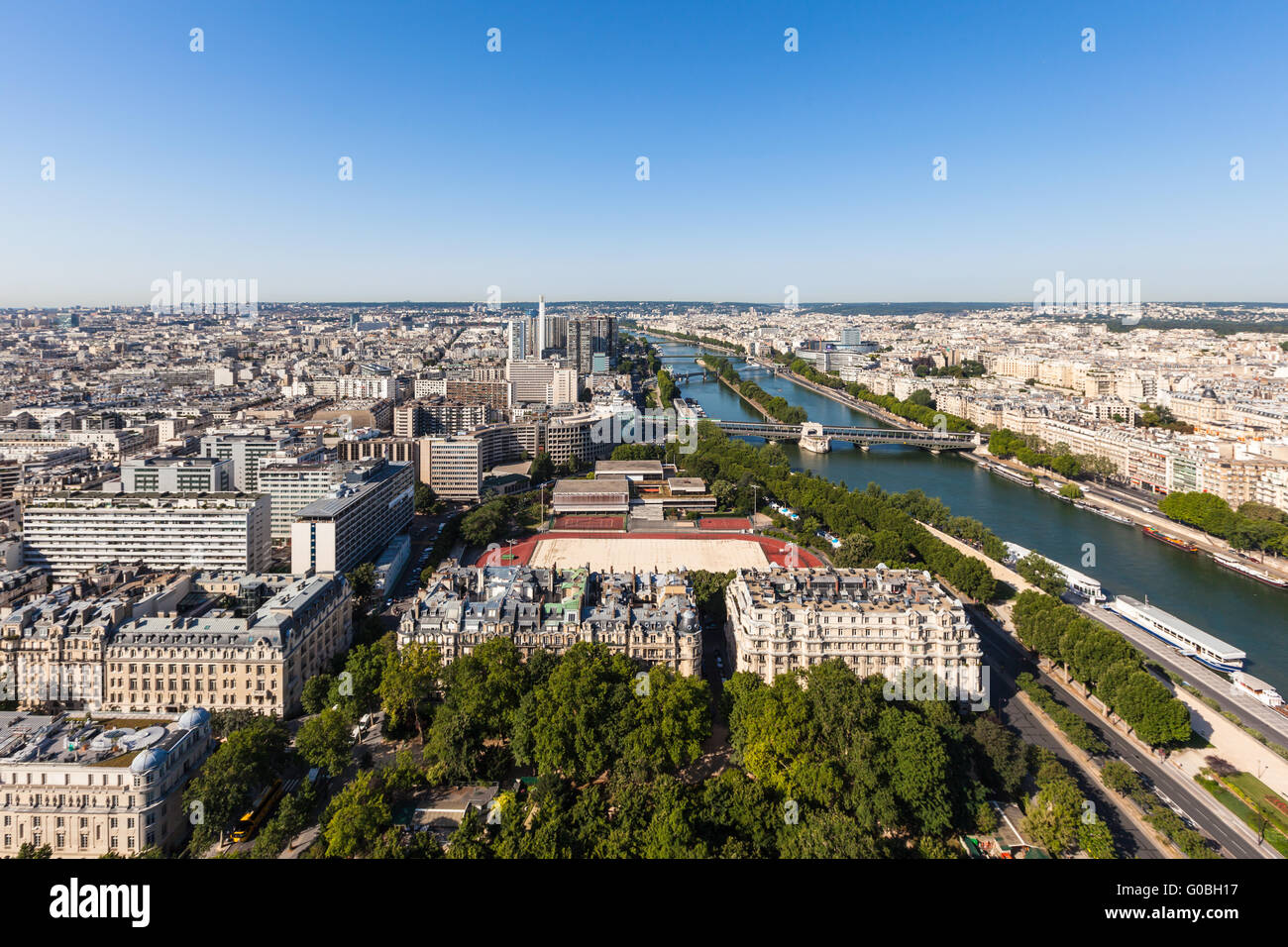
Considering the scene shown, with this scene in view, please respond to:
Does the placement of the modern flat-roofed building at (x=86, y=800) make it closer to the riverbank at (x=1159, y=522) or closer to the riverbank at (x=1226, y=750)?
the riverbank at (x=1226, y=750)

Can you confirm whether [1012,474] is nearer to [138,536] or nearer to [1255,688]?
[1255,688]

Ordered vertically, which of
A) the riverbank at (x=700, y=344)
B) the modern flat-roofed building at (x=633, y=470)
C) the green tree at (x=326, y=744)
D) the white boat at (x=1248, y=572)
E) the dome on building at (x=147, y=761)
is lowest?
the green tree at (x=326, y=744)

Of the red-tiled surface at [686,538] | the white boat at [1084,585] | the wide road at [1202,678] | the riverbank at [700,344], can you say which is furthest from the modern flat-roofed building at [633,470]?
the riverbank at [700,344]

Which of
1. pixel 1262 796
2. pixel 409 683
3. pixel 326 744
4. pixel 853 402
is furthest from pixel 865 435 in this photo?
pixel 326 744

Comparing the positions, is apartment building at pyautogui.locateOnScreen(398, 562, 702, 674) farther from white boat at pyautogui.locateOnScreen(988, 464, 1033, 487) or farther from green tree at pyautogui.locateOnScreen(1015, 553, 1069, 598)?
white boat at pyautogui.locateOnScreen(988, 464, 1033, 487)

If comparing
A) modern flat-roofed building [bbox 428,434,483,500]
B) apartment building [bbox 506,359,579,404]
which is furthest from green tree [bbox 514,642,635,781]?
apartment building [bbox 506,359,579,404]

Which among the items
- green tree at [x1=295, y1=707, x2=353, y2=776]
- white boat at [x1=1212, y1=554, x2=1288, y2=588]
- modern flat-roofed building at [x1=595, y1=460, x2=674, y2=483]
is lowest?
green tree at [x1=295, y1=707, x2=353, y2=776]

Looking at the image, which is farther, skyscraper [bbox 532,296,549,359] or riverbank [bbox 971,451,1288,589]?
skyscraper [bbox 532,296,549,359]
